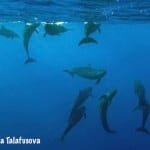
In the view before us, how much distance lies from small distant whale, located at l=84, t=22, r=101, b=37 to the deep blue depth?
192mm

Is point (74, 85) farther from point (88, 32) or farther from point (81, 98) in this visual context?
point (88, 32)

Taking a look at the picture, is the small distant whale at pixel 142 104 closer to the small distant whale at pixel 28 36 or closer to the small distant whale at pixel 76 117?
the small distant whale at pixel 76 117

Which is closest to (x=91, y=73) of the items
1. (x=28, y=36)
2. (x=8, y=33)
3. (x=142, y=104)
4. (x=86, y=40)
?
(x=86, y=40)

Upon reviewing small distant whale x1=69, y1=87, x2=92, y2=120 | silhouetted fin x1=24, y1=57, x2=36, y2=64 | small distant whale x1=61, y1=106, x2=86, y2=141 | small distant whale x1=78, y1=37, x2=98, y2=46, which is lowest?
small distant whale x1=61, y1=106, x2=86, y2=141

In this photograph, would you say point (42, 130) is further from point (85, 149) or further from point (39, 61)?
point (39, 61)

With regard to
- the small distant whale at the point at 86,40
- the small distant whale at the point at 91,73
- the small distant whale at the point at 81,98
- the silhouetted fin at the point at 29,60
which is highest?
the small distant whale at the point at 86,40

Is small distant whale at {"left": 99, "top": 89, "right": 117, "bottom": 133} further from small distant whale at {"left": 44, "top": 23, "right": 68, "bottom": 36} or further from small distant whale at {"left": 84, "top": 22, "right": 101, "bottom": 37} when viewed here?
small distant whale at {"left": 44, "top": 23, "right": 68, "bottom": 36}

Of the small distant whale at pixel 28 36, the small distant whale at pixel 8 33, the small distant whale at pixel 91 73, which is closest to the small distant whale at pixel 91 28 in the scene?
the small distant whale at pixel 91 73

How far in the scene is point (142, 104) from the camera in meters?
11.0

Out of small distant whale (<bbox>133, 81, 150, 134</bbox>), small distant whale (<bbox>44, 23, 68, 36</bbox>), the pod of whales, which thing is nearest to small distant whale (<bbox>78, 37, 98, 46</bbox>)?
the pod of whales

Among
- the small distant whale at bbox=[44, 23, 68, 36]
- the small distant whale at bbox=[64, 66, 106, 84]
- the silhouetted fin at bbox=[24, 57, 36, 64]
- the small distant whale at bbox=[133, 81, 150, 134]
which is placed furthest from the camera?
the small distant whale at bbox=[44, 23, 68, 36]

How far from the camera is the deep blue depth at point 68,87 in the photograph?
11.1m

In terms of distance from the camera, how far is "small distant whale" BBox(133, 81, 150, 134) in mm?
10961

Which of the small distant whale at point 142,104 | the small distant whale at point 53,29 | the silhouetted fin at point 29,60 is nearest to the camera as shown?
the small distant whale at point 142,104
